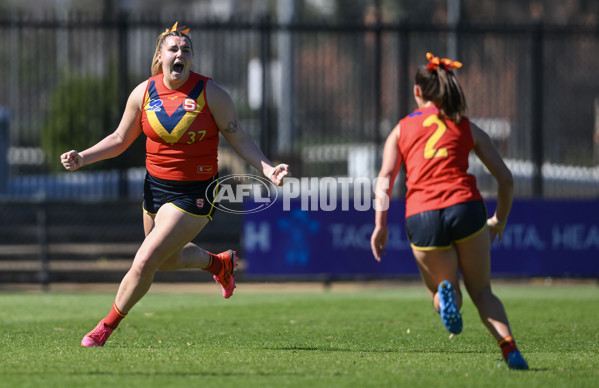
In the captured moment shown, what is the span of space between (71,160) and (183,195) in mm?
799

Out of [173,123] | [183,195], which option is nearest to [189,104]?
[173,123]

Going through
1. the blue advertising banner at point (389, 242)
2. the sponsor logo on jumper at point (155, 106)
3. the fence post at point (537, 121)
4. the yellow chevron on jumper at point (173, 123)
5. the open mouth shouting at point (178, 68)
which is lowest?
the blue advertising banner at point (389, 242)

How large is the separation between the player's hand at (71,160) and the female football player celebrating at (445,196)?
2.24 meters

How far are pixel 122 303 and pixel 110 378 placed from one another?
135 cm

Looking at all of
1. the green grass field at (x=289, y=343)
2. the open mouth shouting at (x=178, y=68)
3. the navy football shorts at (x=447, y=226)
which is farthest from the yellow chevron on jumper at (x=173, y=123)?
the navy football shorts at (x=447, y=226)

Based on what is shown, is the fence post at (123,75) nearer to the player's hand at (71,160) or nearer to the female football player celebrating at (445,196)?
the player's hand at (71,160)

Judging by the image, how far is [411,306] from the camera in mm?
10305

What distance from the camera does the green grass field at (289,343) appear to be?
541cm

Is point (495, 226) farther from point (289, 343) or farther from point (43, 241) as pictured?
point (43, 241)

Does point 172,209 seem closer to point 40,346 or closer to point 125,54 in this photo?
point 40,346

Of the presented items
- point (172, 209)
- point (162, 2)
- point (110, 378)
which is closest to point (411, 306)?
point (172, 209)

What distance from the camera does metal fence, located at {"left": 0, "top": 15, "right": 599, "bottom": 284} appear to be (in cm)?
1392

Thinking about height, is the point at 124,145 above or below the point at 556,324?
above

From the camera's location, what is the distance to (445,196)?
5418 mm
